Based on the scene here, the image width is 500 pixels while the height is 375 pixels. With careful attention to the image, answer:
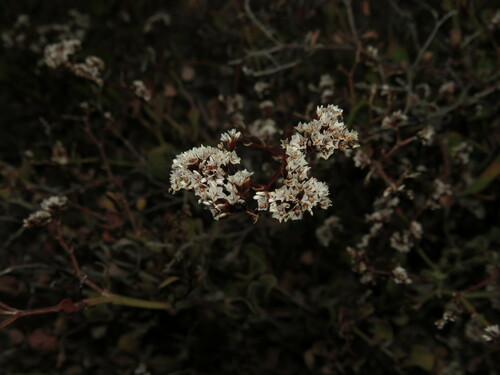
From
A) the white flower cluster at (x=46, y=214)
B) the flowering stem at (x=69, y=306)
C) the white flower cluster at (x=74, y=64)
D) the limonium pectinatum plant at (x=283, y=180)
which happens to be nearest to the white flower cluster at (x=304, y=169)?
the limonium pectinatum plant at (x=283, y=180)

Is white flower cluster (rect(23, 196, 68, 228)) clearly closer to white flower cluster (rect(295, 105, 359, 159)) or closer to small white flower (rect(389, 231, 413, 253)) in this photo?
white flower cluster (rect(295, 105, 359, 159))

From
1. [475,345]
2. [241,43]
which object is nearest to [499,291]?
[475,345]

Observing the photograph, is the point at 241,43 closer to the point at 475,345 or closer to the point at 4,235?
the point at 4,235

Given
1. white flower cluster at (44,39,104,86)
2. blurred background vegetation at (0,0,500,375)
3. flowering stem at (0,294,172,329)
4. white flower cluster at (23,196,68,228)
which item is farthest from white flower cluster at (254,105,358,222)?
white flower cluster at (44,39,104,86)

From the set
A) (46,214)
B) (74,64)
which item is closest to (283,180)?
(46,214)

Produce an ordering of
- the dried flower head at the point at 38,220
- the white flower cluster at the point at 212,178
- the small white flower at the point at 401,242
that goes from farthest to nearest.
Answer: the small white flower at the point at 401,242 < the dried flower head at the point at 38,220 < the white flower cluster at the point at 212,178

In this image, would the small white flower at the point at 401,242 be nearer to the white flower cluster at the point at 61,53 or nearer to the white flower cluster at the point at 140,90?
the white flower cluster at the point at 140,90
